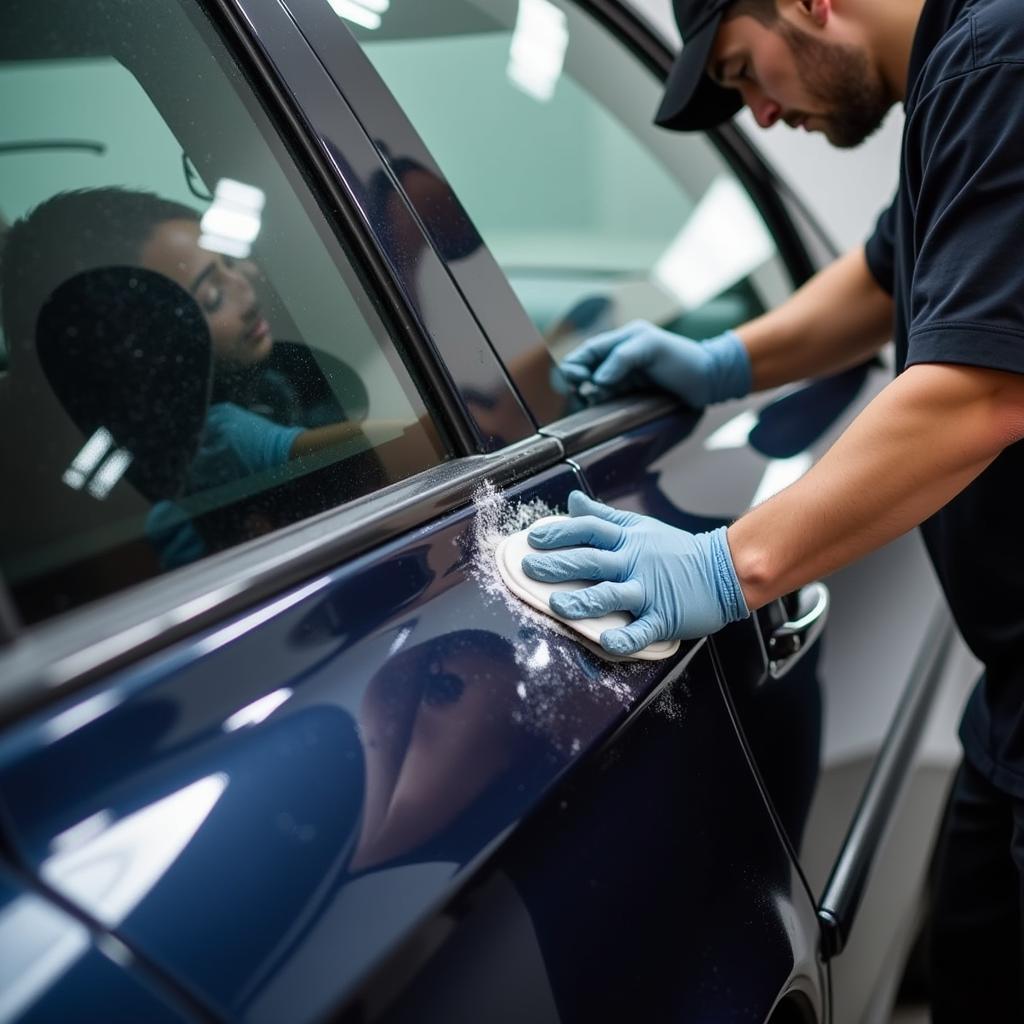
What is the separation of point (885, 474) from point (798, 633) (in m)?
0.25

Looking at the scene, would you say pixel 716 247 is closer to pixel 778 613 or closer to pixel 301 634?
pixel 778 613

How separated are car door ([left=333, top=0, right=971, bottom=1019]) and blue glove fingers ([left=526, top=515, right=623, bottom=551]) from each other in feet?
0.33

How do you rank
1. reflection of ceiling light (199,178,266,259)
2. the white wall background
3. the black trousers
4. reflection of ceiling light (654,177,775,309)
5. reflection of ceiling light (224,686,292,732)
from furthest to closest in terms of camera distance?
1. the white wall background
2. reflection of ceiling light (654,177,775,309)
3. the black trousers
4. reflection of ceiling light (199,178,266,259)
5. reflection of ceiling light (224,686,292,732)

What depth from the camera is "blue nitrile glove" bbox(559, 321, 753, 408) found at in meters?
1.38

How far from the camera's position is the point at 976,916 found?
149 centimetres

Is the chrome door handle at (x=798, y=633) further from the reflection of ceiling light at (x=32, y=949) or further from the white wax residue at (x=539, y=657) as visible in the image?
→ the reflection of ceiling light at (x=32, y=949)

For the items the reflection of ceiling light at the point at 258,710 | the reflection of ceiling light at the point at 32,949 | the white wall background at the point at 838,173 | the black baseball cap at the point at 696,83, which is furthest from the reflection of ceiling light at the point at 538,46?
the white wall background at the point at 838,173

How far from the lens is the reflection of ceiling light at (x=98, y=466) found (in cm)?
74

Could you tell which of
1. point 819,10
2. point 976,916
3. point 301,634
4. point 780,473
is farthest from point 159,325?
point 976,916

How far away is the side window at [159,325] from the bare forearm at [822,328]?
834mm

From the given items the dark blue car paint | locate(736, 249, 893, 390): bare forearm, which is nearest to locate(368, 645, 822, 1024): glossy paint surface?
the dark blue car paint

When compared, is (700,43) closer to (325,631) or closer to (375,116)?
(375,116)

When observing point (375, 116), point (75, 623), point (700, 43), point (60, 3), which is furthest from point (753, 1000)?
point (700, 43)

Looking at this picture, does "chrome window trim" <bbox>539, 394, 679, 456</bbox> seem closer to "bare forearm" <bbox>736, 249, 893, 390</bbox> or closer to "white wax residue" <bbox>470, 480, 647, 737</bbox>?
"white wax residue" <bbox>470, 480, 647, 737</bbox>
